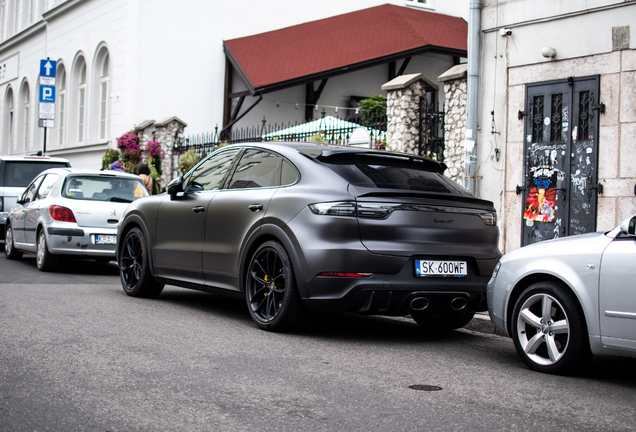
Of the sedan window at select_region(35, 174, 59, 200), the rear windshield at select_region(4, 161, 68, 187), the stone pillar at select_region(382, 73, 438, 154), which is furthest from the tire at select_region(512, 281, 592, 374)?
the rear windshield at select_region(4, 161, 68, 187)

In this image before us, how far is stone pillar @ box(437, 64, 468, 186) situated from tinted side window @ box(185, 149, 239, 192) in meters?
6.14

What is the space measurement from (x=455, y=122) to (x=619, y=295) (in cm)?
866

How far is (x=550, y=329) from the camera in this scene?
A: 5.24 m

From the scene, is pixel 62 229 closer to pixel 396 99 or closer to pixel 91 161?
pixel 396 99

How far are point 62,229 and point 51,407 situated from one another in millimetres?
7591

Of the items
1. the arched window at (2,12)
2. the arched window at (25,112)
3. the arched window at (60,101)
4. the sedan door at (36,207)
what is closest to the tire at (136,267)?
the sedan door at (36,207)

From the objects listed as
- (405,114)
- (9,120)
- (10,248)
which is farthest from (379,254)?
(9,120)

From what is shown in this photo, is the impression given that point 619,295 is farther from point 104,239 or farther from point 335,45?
point 335,45

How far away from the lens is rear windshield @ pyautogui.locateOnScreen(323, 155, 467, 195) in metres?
6.23

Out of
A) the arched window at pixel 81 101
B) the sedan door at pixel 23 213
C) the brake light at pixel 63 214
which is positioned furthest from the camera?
the arched window at pixel 81 101

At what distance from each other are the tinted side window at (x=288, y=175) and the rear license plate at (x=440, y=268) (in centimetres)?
130

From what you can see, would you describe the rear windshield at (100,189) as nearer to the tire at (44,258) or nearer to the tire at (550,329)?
the tire at (44,258)

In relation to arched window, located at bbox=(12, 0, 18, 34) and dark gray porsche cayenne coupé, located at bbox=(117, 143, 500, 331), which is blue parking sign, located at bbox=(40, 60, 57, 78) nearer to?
dark gray porsche cayenne coupé, located at bbox=(117, 143, 500, 331)

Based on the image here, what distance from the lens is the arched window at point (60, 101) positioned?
102 ft
